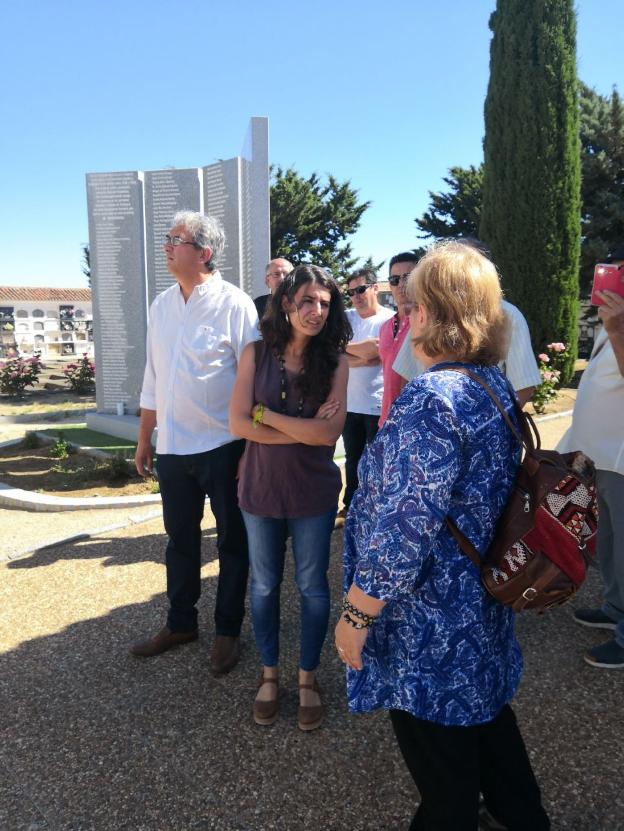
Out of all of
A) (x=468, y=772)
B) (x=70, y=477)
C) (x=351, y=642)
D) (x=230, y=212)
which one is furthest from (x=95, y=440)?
(x=468, y=772)

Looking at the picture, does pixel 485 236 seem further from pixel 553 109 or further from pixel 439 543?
pixel 439 543

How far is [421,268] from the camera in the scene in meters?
1.51

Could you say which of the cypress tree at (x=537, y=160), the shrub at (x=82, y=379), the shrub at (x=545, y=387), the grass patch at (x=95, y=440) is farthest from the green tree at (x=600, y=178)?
the grass patch at (x=95, y=440)

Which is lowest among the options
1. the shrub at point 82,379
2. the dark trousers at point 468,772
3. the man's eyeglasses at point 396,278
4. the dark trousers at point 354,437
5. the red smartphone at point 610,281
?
the shrub at point 82,379

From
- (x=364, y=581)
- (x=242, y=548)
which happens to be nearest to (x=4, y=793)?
(x=242, y=548)

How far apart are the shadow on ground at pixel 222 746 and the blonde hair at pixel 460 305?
1.53 meters

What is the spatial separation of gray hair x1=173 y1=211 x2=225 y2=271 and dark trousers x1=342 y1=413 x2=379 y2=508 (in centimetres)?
169

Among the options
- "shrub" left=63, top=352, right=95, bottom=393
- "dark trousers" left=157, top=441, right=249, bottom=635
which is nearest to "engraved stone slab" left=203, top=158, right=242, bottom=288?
"dark trousers" left=157, top=441, right=249, bottom=635

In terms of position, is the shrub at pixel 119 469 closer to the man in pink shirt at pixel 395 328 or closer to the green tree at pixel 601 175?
the man in pink shirt at pixel 395 328

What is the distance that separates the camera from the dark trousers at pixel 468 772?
1.48m

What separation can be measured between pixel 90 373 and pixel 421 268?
14.6 meters

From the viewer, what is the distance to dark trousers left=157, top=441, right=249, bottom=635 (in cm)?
294

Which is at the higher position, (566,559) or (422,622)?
(566,559)

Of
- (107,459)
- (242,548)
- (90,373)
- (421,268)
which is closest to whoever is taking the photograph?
(421,268)
